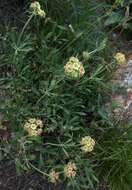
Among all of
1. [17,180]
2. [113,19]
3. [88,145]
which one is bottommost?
[17,180]

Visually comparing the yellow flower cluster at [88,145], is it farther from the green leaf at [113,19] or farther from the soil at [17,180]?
the green leaf at [113,19]

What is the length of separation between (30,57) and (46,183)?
74 centimetres

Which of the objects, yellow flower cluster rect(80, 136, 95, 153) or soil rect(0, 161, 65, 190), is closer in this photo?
yellow flower cluster rect(80, 136, 95, 153)

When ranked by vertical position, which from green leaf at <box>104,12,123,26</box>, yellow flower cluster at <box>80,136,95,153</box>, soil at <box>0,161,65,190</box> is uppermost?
green leaf at <box>104,12,123,26</box>

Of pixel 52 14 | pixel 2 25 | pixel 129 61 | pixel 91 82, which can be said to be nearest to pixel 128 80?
pixel 129 61

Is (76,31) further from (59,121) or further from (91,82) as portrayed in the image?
(59,121)

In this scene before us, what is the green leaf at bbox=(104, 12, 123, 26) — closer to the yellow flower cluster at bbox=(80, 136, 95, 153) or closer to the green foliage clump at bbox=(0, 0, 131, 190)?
the green foliage clump at bbox=(0, 0, 131, 190)

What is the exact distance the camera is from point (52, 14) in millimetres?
3258

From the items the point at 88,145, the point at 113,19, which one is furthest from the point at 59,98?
the point at 113,19

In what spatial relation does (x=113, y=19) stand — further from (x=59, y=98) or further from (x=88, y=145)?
(x=88, y=145)

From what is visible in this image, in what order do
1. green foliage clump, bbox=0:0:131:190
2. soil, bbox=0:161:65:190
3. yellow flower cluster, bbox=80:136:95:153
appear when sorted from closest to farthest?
1. yellow flower cluster, bbox=80:136:95:153
2. green foliage clump, bbox=0:0:131:190
3. soil, bbox=0:161:65:190

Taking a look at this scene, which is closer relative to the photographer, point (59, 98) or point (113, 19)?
point (59, 98)

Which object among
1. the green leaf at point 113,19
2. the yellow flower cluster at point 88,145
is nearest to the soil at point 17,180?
the yellow flower cluster at point 88,145

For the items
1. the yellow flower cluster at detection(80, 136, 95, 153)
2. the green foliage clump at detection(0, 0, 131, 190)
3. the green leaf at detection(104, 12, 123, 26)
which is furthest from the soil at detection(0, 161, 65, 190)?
the green leaf at detection(104, 12, 123, 26)
